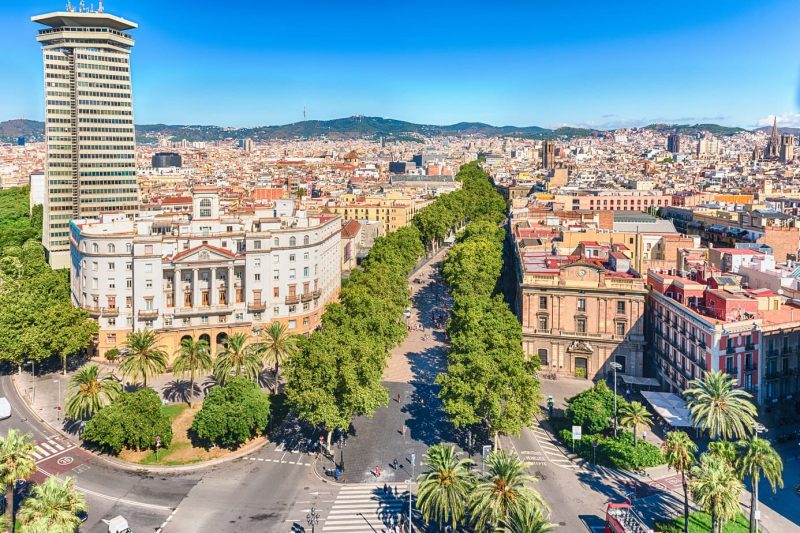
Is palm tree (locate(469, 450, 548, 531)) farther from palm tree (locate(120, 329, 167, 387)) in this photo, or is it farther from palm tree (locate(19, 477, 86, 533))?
palm tree (locate(120, 329, 167, 387))

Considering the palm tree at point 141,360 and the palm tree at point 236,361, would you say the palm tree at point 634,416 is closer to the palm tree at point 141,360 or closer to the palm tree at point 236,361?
the palm tree at point 236,361

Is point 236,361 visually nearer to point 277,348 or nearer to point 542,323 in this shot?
point 277,348

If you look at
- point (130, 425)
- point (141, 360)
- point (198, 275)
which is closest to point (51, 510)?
point (130, 425)

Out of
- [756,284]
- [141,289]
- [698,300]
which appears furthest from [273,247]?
[756,284]

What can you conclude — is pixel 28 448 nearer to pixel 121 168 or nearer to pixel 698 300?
pixel 698 300

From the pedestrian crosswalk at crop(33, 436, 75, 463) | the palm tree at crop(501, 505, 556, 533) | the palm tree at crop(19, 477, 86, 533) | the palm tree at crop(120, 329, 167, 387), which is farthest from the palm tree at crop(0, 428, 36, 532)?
the palm tree at crop(501, 505, 556, 533)

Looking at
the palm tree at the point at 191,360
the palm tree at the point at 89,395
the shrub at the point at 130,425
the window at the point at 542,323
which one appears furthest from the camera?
the window at the point at 542,323

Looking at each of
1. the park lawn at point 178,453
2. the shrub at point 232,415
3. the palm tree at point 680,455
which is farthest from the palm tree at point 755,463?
the park lawn at point 178,453
